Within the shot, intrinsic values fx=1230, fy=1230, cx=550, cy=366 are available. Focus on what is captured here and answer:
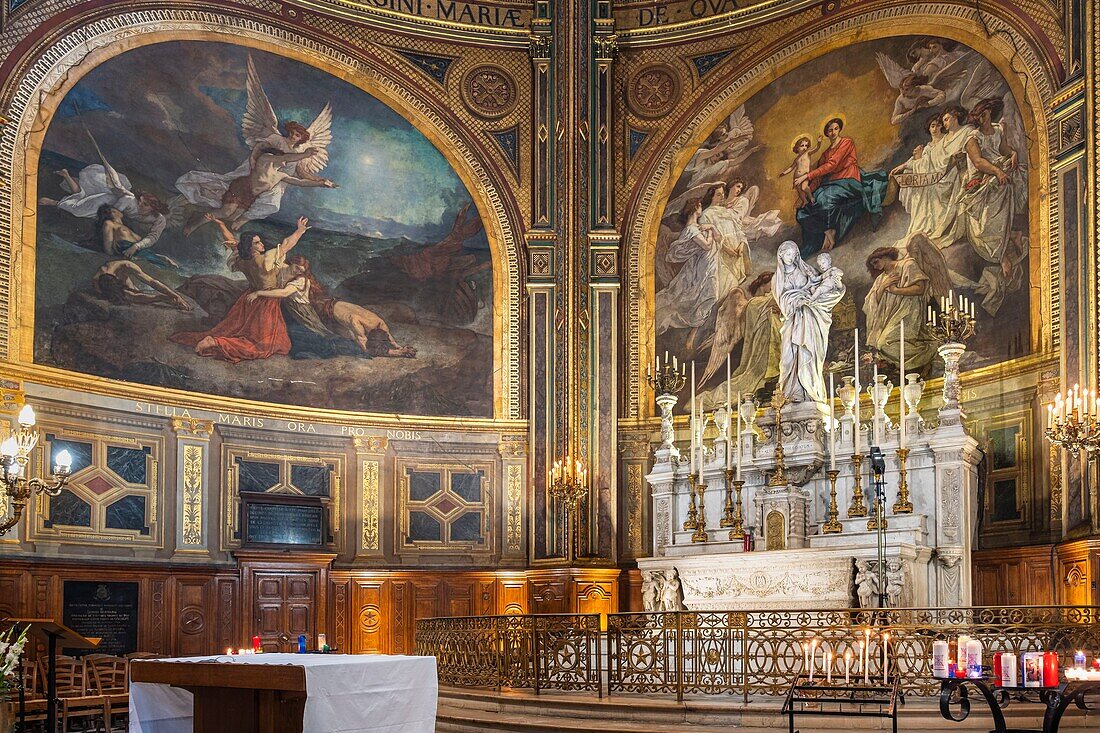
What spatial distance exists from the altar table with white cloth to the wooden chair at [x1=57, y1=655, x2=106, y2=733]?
20.0 feet

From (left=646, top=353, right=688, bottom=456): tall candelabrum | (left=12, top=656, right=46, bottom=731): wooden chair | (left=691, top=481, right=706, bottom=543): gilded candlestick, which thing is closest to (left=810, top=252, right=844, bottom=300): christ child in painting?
(left=646, top=353, right=688, bottom=456): tall candelabrum

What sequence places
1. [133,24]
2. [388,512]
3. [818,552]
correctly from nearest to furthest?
[818,552], [133,24], [388,512]

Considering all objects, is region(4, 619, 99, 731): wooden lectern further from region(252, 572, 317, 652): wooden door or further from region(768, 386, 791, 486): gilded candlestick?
region(768, 386, 791, 486): gilded candlestick

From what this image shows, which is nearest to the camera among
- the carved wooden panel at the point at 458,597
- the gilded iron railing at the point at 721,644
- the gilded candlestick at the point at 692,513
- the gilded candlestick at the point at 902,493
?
the gilded iron railing at the point at 721,644

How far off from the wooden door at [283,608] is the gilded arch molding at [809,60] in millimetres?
6212

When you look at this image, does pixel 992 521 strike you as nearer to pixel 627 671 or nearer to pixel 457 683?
pixel 627 671

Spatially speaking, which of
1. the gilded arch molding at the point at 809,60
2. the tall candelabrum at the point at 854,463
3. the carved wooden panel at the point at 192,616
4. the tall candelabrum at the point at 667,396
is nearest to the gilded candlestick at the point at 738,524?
the tall candelabrum at the point at 854,463

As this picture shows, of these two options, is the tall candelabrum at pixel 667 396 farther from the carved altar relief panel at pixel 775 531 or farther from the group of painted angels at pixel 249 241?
the group of painted angels at pixel 249 241

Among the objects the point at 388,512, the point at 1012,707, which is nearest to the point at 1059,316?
the point at 1012,707

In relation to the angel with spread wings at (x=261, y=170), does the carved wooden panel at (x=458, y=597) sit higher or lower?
lower

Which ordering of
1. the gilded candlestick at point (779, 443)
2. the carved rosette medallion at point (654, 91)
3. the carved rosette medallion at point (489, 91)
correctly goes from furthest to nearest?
the carved rosette medallion at point (489, 91)
the carved rosette medallion at point (654, 91)
the gilded candlestick at point (779, 443)

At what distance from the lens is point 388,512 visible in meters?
20.7

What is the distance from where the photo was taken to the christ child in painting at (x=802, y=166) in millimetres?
20641

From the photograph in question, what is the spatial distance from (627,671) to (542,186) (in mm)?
11259
